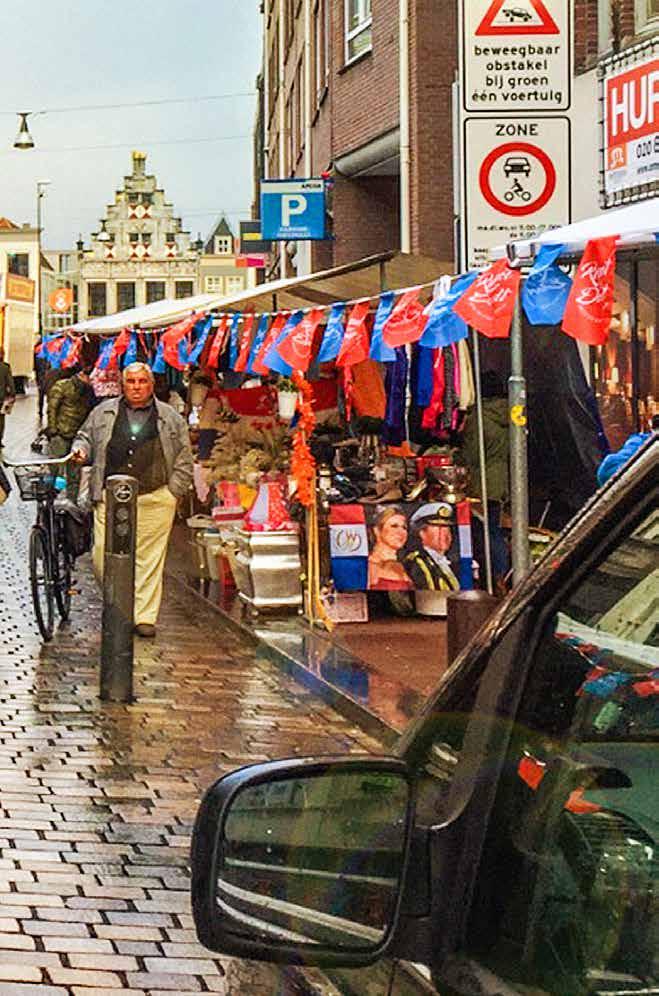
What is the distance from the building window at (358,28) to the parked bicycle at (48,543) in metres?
13.3

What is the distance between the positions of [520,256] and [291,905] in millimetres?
6439

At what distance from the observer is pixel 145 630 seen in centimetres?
1252

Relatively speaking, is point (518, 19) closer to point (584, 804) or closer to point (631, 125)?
point (631, 125)

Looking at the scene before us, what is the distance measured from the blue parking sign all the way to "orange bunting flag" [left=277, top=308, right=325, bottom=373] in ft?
43.2

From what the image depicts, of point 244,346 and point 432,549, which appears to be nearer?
point 432,549

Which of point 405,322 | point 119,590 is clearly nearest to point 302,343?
point 405,322

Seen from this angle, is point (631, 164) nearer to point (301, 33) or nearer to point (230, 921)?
point (230, 921)

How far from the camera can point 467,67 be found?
9391mm

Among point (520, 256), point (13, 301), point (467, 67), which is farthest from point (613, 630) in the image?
point (13, 301)

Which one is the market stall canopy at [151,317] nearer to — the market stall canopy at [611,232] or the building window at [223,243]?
the market stall canopy at [611,232]

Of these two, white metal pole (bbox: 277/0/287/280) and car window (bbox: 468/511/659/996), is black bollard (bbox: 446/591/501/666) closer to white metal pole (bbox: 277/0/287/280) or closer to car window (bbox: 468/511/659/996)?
car window (bbox: 468/511/659/996)

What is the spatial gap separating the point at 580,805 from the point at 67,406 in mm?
19194

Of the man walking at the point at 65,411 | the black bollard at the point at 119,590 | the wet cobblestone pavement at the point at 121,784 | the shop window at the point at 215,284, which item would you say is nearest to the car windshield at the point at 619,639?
the wet cobblestone pavement at the point at 121,784

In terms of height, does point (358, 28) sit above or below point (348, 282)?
above
